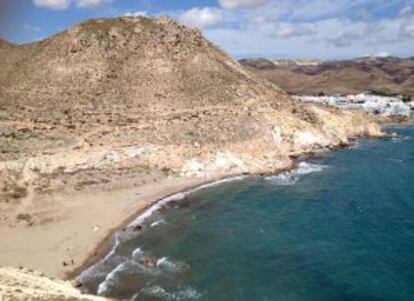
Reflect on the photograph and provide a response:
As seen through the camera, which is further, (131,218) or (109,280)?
(131,218)

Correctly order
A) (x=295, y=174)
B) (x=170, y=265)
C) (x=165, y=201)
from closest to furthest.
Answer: (x=170, y=265) → (x=165, y=201) → (x=295, y=174)

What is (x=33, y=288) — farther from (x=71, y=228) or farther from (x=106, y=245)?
(x=71, y=228)

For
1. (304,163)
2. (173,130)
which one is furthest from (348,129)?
(173,130)

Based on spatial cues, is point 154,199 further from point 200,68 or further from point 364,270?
point 200,68

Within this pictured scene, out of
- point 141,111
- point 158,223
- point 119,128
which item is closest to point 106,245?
point 158,223

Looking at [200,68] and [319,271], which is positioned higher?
[200,68]

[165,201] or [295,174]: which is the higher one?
[295,174]

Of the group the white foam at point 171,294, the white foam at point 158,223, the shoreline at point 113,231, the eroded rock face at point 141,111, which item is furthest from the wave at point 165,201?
the white foam at point 171,294
